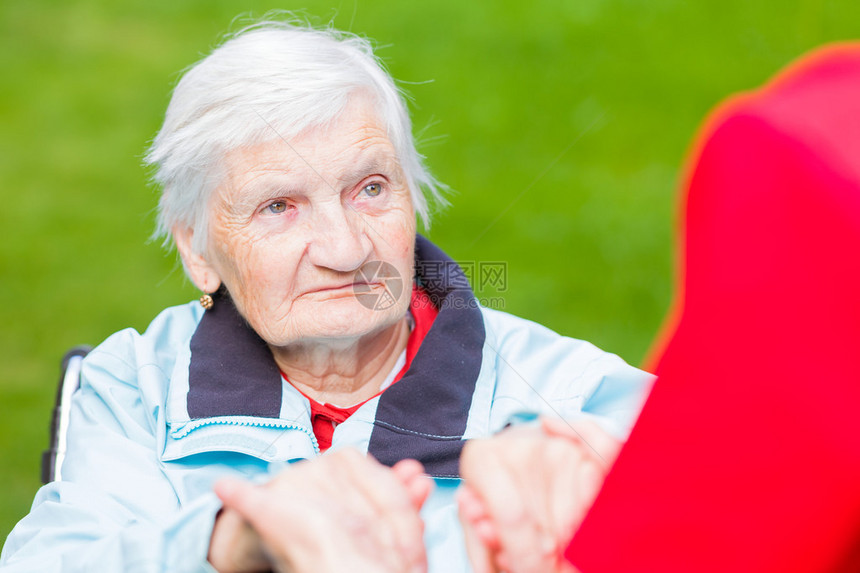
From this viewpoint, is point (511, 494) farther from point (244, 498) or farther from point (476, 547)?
point (244, 498)

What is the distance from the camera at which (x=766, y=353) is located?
Answer: 0.70 meters

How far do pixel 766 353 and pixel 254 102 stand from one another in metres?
1.62

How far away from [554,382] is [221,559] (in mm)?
990

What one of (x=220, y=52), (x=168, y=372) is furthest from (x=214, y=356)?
(x=220, y=52)

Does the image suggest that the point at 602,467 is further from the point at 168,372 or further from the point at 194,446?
the point at 168,372

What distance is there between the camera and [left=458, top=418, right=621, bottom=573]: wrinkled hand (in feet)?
3.80

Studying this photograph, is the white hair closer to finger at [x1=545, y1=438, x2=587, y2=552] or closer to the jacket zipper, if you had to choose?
the jacket zipper

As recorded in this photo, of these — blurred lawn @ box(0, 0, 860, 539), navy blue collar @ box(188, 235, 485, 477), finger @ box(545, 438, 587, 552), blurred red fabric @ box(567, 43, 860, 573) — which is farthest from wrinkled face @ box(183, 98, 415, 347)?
blurred lawn @ box(0, 0, 860, 539)

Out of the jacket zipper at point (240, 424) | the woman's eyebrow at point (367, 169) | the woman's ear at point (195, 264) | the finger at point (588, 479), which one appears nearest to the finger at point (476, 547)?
the finger at point (588, 479)

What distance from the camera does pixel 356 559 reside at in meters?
1.16

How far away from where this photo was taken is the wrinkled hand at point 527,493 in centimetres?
116

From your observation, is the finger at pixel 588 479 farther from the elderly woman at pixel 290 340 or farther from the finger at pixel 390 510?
the elderly woman at pixel 290 340

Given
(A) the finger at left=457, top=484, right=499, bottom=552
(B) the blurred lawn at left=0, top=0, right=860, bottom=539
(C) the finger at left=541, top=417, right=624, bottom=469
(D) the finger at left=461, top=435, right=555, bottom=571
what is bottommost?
(B) the blurred lawn at left=0, top=0, right=860, bottom=539

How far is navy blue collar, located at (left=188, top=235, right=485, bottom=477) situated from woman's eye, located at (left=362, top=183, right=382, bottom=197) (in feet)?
1.01
